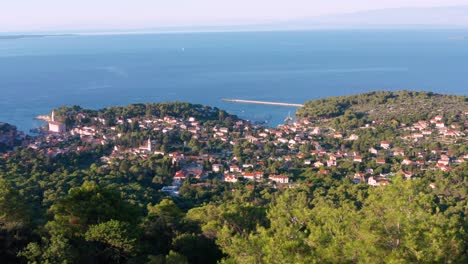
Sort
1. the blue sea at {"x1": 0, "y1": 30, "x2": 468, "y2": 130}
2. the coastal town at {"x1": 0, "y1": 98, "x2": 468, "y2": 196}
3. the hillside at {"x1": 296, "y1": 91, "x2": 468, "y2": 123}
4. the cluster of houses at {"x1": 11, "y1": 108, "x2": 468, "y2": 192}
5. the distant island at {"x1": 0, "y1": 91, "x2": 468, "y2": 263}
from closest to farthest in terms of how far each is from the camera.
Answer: the distant island at {"x1": 0, "y1": 91, "x2": 468, "y2": 263} < the coastal town at {"x1": 0, "y1": 98, "x2": 468, "y2": 196} < the cluster of houses at {"x1": 11, "y1": 108, "x2": 468, "y2": 192} < the hillside at {"x1": 296, "y1": 91, "x2": 468, "y2": 123} < the blue sea at {"x1": 0, "y1": 30, "x2": 468, "y2": 130}

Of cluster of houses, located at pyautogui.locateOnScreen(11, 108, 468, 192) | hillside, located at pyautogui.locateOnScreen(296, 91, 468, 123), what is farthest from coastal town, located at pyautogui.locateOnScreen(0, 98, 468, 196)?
hillside, located at pyautogui.locateOnScreen(296, 91, 468, 123)

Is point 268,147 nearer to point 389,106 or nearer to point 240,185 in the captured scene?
point 240,185

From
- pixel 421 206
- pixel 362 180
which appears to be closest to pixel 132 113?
pixel 362 180

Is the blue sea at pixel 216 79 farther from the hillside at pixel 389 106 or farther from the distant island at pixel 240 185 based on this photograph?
the distant island at pixel 240 185

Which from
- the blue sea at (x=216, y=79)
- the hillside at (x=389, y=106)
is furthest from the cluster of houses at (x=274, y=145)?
the blue sea at (x=216, y=79)

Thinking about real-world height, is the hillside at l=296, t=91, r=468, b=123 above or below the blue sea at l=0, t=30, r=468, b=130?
above

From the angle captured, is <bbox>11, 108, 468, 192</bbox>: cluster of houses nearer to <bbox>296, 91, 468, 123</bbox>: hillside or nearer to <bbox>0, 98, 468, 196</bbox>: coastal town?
<bbox>0, 98, 468, 196</bbox>: coastal town

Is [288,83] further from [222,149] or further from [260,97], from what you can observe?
[222,149]
